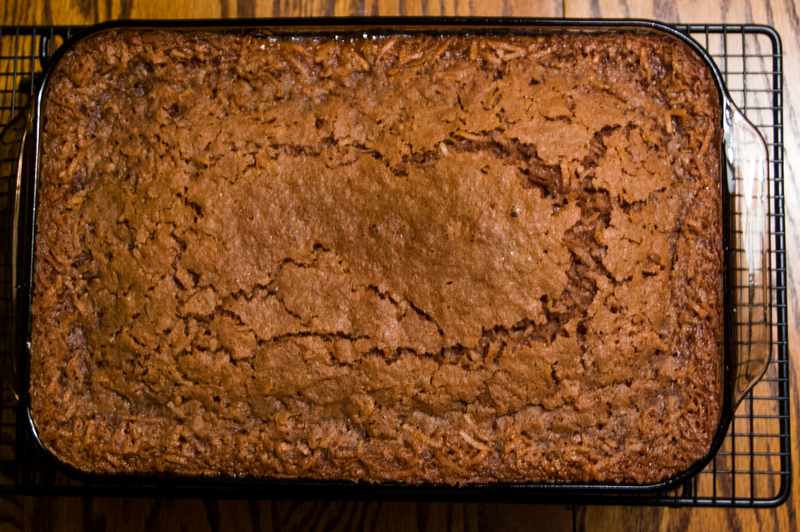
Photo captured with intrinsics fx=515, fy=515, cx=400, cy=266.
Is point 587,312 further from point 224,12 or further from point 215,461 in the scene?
point 224,12

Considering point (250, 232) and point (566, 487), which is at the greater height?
point (250, 232)

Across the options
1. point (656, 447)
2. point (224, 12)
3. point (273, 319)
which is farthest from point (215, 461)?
point (224, 12)

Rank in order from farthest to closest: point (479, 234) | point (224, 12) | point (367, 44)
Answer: point (224, 12)
point (367, 44)
point (479, 234)

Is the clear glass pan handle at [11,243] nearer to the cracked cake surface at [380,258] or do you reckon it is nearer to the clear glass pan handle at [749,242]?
the cracked cake surface at [380,258]

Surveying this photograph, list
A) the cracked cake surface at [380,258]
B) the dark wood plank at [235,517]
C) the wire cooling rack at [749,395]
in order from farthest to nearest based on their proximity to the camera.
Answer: the dark wood plank at [235,517] < the wire cooling rack at [749,395] < the cracked cake surface at [380,258]

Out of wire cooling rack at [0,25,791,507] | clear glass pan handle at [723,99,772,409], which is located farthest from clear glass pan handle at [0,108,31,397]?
clear glass pan handle at [723,99,772,409]

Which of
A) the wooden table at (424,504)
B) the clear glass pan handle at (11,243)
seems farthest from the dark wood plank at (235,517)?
the clear glass pan handle at (11,243)

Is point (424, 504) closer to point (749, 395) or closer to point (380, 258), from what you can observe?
point (380, 258)
